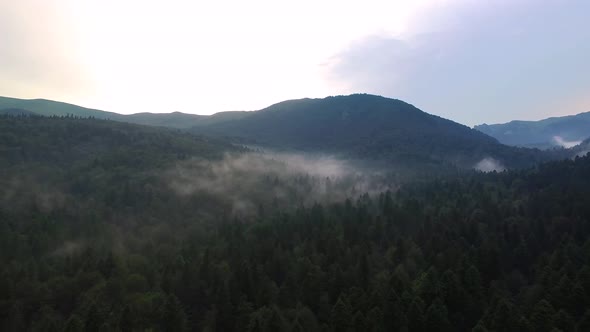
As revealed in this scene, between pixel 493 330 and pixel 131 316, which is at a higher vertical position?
pixel 493 330

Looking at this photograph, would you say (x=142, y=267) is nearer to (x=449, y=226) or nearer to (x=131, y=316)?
(x=131, y=316)

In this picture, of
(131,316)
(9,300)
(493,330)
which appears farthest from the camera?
(9,300)

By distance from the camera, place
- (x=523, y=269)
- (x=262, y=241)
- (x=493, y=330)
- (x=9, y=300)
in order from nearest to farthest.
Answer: (x=493, y=330), (x=9, y=300), (x=523, y=269), (x=262, y=241)

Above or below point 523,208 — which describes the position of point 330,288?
below

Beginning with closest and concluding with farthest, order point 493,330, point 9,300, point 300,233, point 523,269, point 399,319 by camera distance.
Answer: point 493,330 < point 399,319 < point 9,300 < point 523,269 < point 300,233

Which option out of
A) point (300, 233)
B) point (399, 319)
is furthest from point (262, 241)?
point (399, 319)

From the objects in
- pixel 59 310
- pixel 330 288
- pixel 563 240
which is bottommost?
pixel 59 310

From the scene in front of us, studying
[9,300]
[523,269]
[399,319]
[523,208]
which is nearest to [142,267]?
[9,300]

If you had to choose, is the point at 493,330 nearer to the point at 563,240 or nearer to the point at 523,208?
the point at 563,240

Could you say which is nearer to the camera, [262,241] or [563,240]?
[563,240]
